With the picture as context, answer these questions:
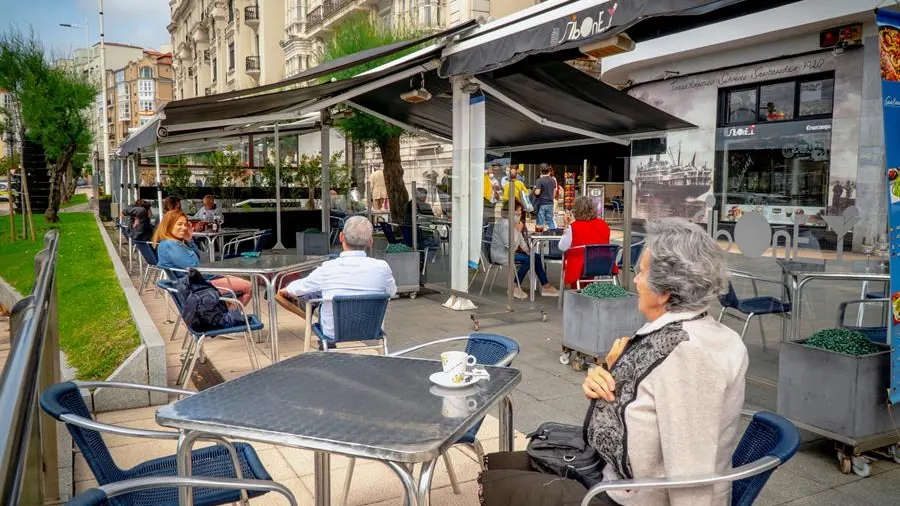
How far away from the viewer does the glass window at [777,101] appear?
13.8 metres

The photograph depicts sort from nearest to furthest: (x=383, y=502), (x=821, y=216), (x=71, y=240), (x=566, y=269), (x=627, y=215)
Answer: (x=383, y=502) → (x=821, y=216) → (x=627, y=215) → (x=566, y=269) → (x=71, y=240)

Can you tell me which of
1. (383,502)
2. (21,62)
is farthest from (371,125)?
(21,62)

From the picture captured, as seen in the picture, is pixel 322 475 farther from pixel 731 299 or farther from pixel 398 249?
pixel 398 249

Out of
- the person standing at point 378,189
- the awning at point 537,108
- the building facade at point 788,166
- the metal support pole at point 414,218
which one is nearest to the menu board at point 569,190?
the person standing at point 378,189

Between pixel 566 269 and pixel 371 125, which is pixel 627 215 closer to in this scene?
pixel 566 269

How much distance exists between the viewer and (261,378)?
2.42 meters

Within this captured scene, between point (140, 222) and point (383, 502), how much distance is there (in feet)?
25.8

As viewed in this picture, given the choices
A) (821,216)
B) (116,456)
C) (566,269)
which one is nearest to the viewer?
(116,456)

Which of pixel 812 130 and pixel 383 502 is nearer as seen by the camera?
pixel 383 502

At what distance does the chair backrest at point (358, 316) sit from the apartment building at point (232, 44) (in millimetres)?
33561

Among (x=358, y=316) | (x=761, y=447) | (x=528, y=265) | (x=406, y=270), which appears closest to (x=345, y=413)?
(x=761, y=447)

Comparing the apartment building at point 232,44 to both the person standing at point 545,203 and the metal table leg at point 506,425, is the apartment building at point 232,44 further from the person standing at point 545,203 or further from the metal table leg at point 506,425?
the metal table leg at point 506,425

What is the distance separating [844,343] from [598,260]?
329 centimetres

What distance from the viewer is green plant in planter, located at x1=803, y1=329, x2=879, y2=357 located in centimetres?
338
